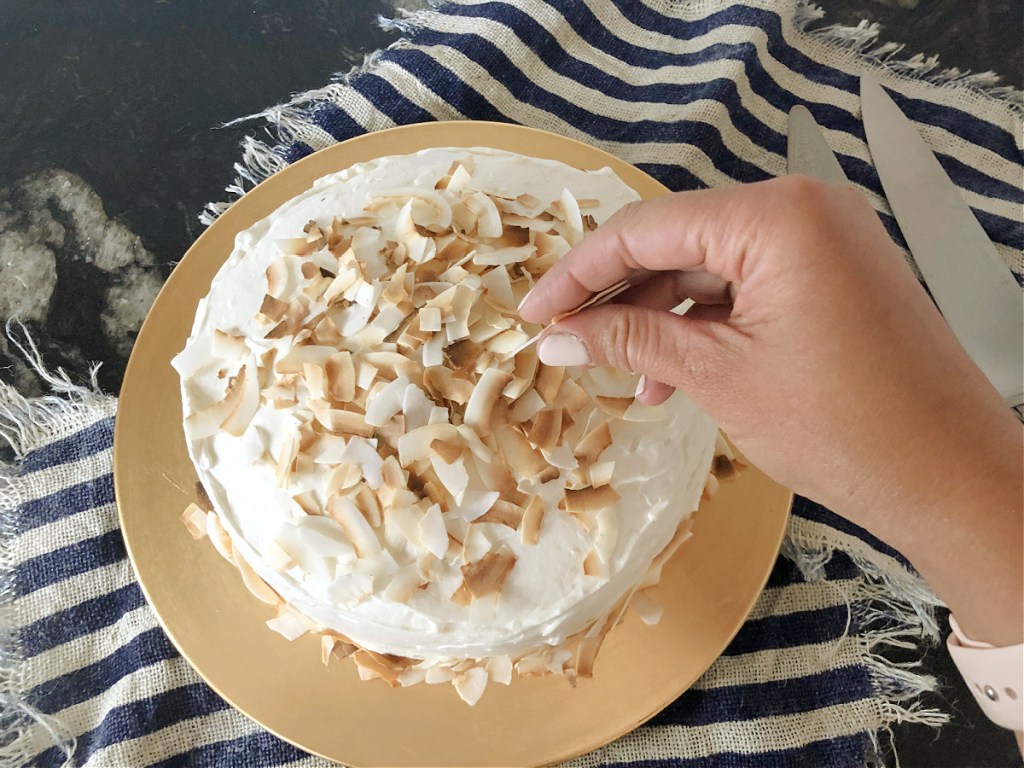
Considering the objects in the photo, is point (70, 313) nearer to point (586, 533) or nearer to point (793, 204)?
point (586, 533)

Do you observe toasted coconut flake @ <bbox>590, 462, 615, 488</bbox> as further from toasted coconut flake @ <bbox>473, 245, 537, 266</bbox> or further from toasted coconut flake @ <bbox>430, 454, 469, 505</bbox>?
toasted coconut flake @ <bbox>473, 245, 537, 266</bbox>

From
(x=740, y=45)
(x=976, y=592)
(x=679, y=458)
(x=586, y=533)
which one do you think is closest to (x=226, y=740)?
(x=586, y=533)

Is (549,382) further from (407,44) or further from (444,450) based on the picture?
(407,44)

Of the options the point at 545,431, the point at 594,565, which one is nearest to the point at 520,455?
the point at 545,431

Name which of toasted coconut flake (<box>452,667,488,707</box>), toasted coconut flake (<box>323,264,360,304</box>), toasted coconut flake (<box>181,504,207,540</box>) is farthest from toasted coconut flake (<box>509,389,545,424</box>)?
toasted coconut flake (<box>181,504,207,540</box>)

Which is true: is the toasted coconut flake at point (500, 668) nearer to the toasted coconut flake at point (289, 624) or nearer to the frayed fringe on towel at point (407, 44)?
the toasted coconut flake at point (289, 624)

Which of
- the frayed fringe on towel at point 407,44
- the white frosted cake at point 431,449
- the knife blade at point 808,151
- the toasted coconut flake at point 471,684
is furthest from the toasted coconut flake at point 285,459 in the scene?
the knife blade at point 808,151

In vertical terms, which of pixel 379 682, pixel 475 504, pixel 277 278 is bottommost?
pixel 379 682
